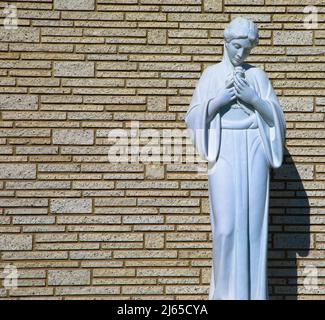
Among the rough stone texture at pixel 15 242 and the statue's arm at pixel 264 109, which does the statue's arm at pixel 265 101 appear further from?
the rough stone texture at pixel 15 242

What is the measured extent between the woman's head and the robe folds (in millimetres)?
174

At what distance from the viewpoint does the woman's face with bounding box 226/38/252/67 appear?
4590 mm

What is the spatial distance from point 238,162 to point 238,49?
0.62m

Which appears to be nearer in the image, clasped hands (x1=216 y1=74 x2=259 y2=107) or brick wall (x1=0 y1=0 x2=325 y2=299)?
clasped hands (x1=216 y1=74 x2=259 y2=107)

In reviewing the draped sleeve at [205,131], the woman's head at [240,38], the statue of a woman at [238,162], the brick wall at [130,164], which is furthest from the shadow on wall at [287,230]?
the woman's head at [240,38]

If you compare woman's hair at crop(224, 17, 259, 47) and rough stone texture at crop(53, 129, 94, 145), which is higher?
woman's hair at crop(224, 17, 259, 47)

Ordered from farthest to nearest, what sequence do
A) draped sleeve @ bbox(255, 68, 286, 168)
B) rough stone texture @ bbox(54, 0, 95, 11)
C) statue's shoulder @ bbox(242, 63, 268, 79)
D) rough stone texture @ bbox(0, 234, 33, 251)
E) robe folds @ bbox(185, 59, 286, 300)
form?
1. rough stone texture @ bbox(54, 0, 95, 11)
2. rough stone texture @ bbox(0, 234, 33, 251)
3. statue's shoulder @ bbox(242, 63, 268, 79)
4. draped sleeve @ bbox(255, 68, 286, 168)
5. robe folds @ bbox(185, 59, 286, 300)

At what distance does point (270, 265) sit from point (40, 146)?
1.59 meters

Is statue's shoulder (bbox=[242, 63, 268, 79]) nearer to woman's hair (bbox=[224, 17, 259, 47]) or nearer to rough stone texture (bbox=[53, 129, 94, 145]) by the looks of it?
woman's hair (bbox=[224, 17, 259, 47])

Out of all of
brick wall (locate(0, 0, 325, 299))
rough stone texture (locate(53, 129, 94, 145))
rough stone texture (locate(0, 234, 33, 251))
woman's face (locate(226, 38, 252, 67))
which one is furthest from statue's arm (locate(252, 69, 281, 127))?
rough stone texture (locate(0, 234, 33, 251))

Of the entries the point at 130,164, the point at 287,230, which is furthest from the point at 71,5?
the point at 287,230

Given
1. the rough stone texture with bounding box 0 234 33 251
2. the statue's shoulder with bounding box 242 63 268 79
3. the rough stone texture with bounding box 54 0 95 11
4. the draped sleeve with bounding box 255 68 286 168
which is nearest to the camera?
the draped sleeve with bounding box 255 68 286 168

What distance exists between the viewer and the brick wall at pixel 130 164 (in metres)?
5.18
